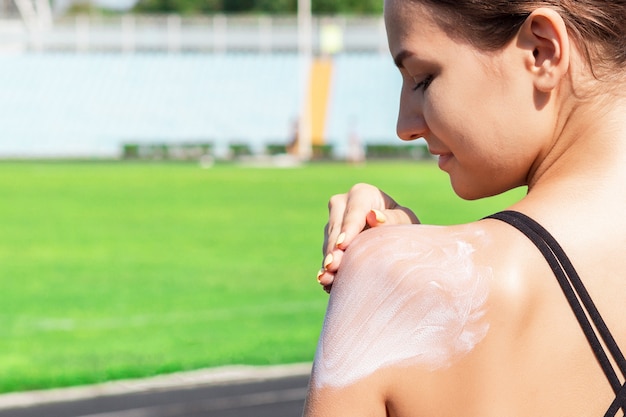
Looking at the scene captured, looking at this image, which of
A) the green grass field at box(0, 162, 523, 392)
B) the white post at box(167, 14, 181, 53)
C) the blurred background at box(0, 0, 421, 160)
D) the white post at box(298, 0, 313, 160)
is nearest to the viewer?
the green grass field at box(0, 162, 523, 392)

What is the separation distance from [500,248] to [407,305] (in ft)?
0.41

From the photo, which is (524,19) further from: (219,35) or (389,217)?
(219,35)

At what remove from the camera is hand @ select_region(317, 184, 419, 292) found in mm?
1350

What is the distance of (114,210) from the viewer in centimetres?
2297

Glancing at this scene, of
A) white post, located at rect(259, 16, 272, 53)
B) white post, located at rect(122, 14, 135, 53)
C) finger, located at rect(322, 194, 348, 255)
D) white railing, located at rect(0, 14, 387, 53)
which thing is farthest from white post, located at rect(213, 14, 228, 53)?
finger, located at rect(322, 194, 348, 255)

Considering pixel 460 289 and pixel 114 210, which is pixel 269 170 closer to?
pixel 114 210

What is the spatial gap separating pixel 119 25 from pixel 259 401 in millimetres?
52382

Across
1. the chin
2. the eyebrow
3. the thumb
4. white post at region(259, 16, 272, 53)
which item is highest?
the eyebrow

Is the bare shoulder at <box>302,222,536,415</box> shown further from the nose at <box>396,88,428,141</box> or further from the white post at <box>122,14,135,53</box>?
the white post at <box>122,14,135,53</box>

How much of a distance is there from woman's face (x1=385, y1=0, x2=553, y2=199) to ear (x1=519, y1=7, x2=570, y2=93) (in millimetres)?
12

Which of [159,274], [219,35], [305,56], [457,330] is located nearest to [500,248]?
[457,330]

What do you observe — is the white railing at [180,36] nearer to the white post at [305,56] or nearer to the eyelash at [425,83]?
the white post at [305,56]

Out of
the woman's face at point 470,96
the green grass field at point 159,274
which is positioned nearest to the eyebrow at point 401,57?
the woman's face at point 470,96

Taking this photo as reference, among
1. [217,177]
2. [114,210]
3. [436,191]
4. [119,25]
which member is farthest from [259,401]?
[119,25]
